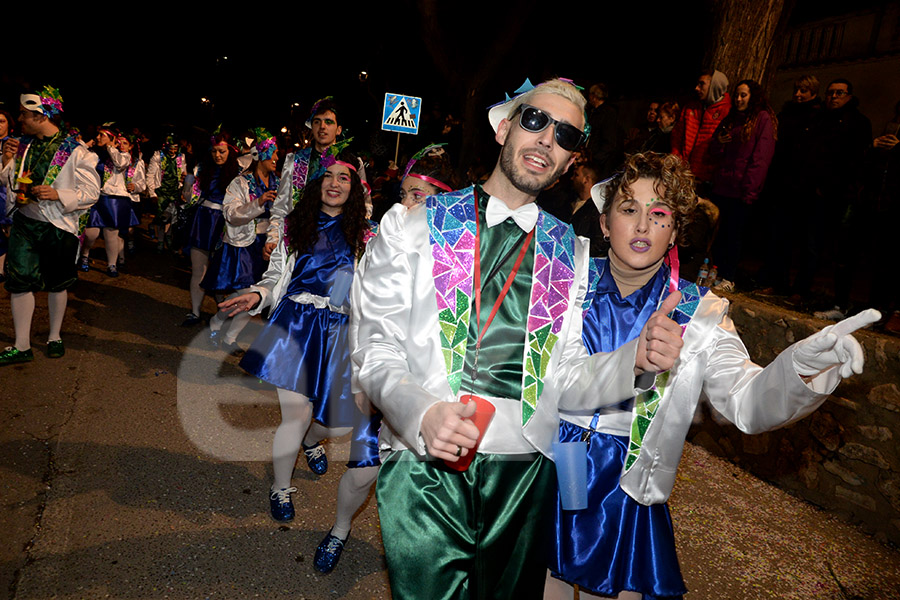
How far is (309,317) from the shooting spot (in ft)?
12.0

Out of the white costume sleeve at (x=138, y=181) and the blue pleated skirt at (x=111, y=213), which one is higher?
the white costume sleeve at (x=138, y=181)

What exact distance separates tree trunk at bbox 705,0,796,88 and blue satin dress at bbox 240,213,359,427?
18.3ft

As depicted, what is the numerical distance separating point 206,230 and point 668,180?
6393 millimetres

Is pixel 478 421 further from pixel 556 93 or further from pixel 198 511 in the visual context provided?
pixel 198 511

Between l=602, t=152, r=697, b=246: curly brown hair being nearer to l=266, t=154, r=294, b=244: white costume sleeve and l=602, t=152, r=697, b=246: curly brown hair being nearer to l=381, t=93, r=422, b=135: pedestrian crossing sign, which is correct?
l=266, t=154, r=294, b=244: white costume sleeve

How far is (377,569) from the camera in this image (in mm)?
3270

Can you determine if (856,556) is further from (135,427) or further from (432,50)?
(432,50)

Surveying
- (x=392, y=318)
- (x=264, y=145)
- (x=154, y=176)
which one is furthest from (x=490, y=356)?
(x=154, y=176)

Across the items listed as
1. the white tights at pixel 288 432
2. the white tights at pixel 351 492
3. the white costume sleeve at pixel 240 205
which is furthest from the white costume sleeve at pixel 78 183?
the white tights at pixel 351 492

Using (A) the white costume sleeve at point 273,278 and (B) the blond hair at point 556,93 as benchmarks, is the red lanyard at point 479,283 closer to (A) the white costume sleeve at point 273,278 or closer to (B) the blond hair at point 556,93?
(B) the blond hair at point 556,93

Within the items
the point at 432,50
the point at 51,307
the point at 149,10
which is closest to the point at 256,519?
the point at 51,307

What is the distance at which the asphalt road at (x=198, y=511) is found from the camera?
9.72 feet

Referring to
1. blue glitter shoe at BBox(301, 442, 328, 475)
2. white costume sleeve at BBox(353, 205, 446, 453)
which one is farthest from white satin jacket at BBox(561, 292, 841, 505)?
blue glitter shoe at BBox(301, 442, 328, 475)

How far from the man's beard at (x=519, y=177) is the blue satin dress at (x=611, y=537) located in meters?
0.65
